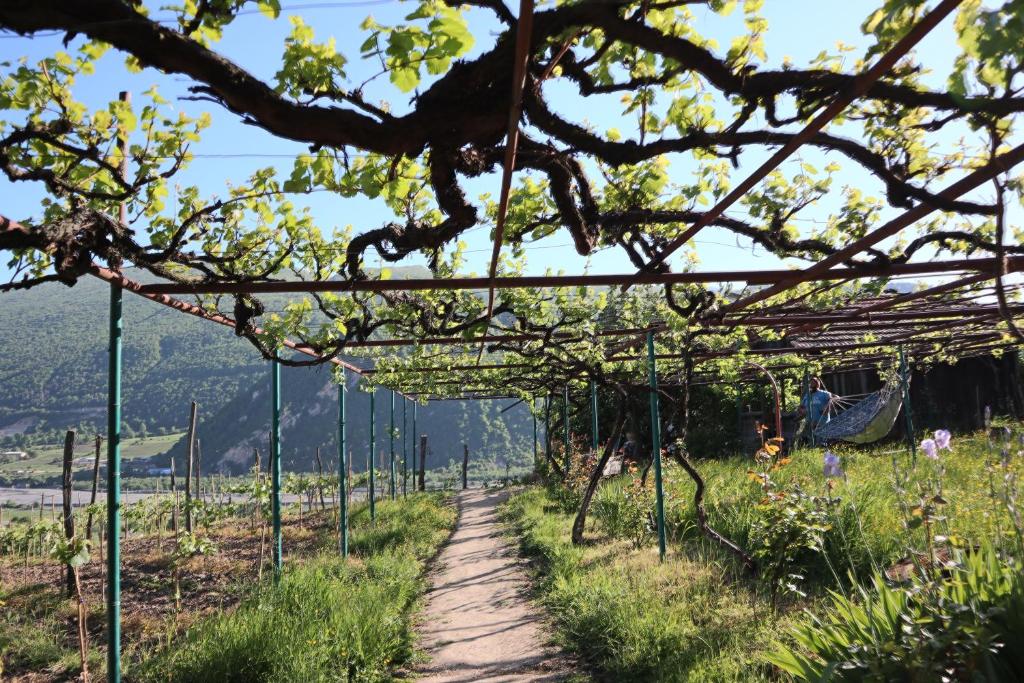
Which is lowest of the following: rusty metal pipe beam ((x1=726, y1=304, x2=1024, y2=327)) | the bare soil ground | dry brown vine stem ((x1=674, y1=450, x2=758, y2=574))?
the bare soil ground

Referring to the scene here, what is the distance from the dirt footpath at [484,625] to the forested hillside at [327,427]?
2220 inches

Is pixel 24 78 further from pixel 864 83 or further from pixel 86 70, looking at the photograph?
pixel 864 83

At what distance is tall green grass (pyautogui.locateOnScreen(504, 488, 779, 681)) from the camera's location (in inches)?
158

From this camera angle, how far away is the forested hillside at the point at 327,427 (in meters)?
70.7

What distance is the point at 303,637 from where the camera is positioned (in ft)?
14.8

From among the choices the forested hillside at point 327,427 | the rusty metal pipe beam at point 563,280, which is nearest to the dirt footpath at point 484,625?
the rusty metal pipe beam at point 563,280

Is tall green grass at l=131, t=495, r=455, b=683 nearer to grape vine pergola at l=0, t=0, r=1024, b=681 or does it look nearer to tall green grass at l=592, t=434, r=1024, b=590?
grape vine pergola at l=0, t=0, r=1024, b=681

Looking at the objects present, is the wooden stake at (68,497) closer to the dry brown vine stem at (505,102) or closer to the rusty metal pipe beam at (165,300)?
the rusty metal pipe beam at (165,300)

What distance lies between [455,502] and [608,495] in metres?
9.02

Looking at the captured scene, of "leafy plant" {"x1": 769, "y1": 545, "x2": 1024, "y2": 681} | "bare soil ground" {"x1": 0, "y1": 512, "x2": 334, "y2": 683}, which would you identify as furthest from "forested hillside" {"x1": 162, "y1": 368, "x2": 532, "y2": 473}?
"leafy plant" {"x1": 769, "y1": 545, "x2": 1024, "y2": 681}

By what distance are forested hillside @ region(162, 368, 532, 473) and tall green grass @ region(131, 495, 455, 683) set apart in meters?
59.2

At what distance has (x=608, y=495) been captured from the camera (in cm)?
1031

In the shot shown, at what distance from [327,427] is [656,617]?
74.5 meters

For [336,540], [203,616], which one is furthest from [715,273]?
[336,540]
